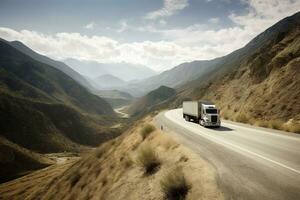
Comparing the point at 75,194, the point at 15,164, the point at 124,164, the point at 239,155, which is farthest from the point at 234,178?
the point at 15,164

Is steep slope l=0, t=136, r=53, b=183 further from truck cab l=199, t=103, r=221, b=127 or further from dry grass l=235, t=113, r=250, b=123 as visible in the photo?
dry grass l=235, t=113, r=250, b=123

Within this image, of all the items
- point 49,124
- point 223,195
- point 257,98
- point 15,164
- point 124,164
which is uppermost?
point 257,98

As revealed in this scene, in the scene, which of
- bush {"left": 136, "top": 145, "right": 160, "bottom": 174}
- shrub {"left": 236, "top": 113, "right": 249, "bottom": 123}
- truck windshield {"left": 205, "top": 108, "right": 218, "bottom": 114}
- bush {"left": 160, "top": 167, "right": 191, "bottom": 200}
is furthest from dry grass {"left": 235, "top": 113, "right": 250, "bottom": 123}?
bush {"left": 160, "top": 167, "right": 191, "bottom": 200}

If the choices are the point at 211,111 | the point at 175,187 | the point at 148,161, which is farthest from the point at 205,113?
the point at 175,187

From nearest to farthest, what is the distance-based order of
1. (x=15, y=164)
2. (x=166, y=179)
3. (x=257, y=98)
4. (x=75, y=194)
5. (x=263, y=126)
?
(x=166, y=179), (x=75, y=194), (x=263, y=126), (x=257, y=98), (x=15, y=164)

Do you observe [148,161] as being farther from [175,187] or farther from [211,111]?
[211,111]

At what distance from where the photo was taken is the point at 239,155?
10875 mm

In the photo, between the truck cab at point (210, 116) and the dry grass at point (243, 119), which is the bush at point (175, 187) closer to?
the truck cab at point (210, 116)

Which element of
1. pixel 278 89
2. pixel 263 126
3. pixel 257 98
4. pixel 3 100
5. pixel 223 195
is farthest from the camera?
pixel 3 100

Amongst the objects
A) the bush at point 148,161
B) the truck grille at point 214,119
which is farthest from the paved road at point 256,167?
the truck grille at point 214,119

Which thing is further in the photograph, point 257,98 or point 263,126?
point 257,98

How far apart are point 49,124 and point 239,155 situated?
4624 inches

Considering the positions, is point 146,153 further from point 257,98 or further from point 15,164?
point 15,164

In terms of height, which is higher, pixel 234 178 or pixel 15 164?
pixel 234 178
